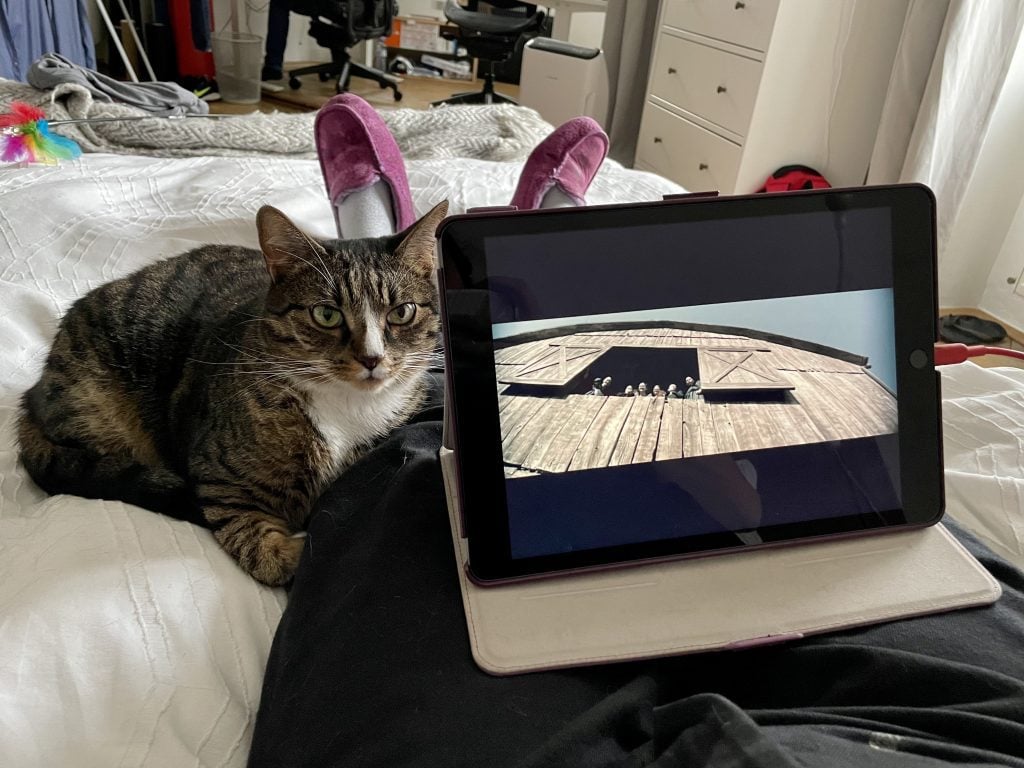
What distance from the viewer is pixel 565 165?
1.30m

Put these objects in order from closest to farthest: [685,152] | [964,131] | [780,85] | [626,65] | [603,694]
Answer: [603,694]
[964,131]
[780,85]
[685,152]
[626,65]

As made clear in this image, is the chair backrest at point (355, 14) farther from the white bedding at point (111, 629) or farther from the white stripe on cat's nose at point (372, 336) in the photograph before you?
the white stripe on cat's nose at point (372, 336)

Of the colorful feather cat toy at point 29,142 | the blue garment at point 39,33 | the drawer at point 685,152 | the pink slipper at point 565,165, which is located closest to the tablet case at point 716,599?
the pink slipper at point 565,165

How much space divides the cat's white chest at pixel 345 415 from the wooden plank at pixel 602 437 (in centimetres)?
31

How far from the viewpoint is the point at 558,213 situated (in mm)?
514

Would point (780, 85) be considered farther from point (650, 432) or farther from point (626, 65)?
point (650, 432)

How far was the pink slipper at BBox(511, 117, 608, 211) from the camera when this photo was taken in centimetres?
127

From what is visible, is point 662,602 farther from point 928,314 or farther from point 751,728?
point 928,314

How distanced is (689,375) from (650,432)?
2.0 inches

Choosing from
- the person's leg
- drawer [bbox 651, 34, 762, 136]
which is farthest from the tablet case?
the person's leg

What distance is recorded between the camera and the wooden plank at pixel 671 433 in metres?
0.54

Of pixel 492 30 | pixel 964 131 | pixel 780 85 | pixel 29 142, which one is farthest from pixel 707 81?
pixel 29 142

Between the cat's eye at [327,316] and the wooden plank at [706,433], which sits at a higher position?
the wooden plank at [706,433]

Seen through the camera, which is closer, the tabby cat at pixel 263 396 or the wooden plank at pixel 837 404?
the wooden plank at pixel 837 404
